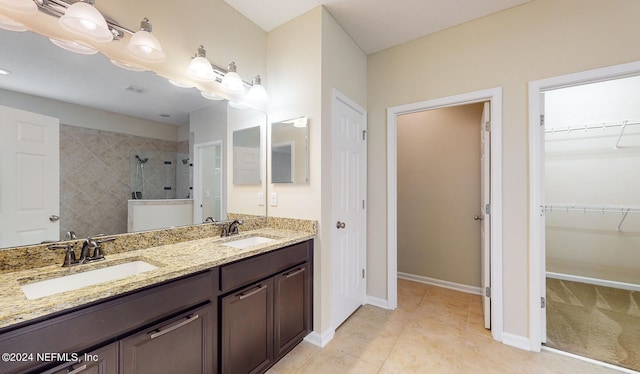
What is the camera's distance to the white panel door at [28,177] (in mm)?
1117

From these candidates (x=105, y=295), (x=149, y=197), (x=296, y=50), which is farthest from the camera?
(x=296, y=50)

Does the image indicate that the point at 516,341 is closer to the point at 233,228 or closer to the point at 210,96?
the point at 233,228

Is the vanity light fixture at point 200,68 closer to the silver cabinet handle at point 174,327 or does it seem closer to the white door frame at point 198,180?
the white door frame at point 198,180

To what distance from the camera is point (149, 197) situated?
161 centimetres

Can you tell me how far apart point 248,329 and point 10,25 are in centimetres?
191

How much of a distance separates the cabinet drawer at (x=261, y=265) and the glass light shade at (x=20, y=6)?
59.3 inches

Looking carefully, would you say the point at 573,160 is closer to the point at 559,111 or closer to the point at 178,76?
the point at 559,111

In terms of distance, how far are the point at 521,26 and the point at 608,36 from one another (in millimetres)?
543

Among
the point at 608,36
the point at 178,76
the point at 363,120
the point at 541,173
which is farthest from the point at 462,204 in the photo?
the point at 178,76

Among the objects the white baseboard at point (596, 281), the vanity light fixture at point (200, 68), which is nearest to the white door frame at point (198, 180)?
the vanity light fixture at point (200, 68)

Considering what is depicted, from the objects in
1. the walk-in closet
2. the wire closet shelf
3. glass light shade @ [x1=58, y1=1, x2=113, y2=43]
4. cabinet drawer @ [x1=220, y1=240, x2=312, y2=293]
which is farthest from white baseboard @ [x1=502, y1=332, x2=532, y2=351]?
glass light shade @ [x1=58, y1=1, x2=113, y2=43]

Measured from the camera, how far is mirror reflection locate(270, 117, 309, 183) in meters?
2.09

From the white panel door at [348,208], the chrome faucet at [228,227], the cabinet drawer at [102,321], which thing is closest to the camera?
the cabinet drawer at [102,321]

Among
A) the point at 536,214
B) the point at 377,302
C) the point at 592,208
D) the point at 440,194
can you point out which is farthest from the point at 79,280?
the point at 592,208
